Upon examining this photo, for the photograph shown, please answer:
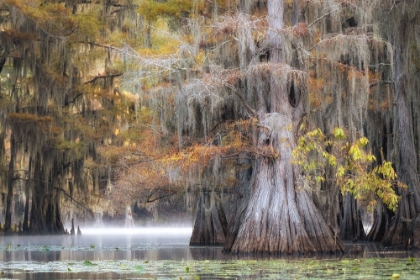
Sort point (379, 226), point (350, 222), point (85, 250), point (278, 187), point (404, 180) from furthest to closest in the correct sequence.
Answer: point (350, 222) < point (379, 226) < point (85, 250) < point (404, 180) < point (278, 187)

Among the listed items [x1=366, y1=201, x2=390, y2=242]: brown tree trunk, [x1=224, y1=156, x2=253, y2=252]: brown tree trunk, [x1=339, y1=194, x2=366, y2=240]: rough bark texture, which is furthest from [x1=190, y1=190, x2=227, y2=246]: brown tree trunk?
[x1=339, y1=194, x2=366, y2=240]: rough bark texture

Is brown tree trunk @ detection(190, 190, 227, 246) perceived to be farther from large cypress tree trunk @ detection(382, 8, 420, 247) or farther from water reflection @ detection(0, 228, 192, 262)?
large cypress tree trunk @ detection(382, 8, 420, 247)

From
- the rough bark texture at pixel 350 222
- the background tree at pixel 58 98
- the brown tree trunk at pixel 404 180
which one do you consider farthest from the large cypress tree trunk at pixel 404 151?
the background tree at pixel 58 98

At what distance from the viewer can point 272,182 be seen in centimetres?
1512

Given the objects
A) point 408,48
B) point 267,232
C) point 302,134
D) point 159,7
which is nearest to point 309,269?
point 267,232

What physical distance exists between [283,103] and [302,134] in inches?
26.5

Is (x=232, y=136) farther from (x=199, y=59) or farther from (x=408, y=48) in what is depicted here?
(x=408, y=48)

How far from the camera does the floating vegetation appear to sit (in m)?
9.45

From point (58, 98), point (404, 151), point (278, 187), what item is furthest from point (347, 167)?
point (58, 98)

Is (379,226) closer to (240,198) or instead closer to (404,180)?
(404,180)

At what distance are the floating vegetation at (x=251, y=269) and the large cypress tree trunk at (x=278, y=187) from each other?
6.15 feet

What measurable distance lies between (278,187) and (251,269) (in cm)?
460

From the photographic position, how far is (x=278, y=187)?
15039mm

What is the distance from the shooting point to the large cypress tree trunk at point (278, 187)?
14500 mm
